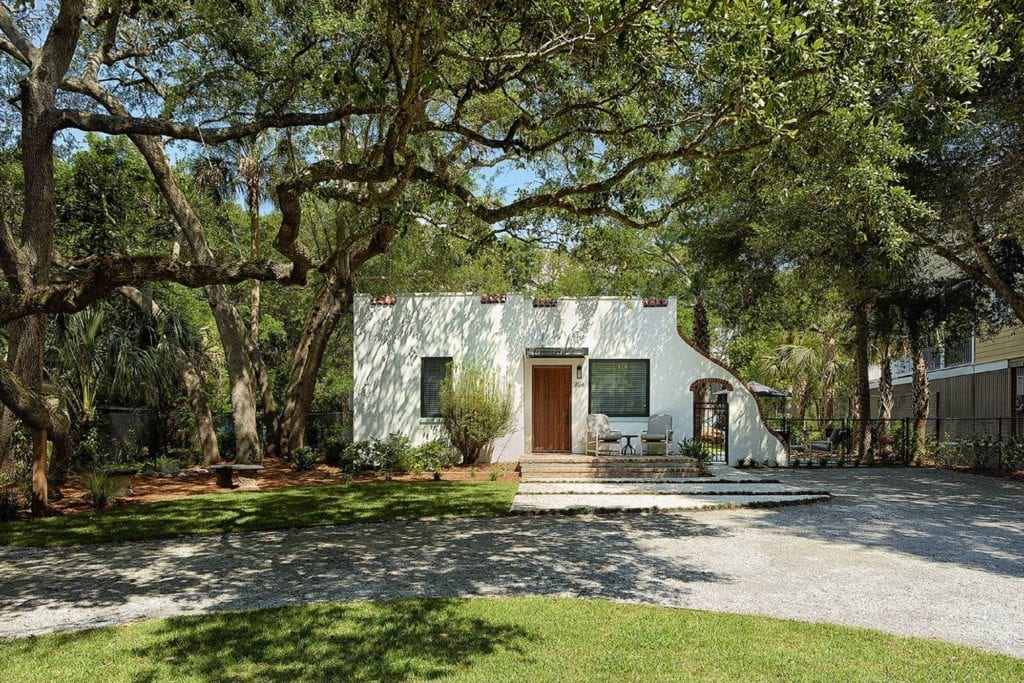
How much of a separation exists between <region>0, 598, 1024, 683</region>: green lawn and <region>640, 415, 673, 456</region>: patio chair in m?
9.89

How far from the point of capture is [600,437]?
1552cm

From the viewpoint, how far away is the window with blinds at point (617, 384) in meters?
16.3

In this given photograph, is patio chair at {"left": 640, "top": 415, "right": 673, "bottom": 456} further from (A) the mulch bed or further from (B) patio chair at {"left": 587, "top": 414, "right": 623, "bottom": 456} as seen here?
(A) the mulch bed

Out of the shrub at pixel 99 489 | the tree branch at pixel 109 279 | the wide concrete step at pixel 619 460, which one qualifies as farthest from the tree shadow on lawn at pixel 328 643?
the wide concrete step at pixel 619 460

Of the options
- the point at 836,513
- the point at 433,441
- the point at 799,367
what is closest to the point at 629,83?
the point at 836,513

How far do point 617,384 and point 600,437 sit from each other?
4.78 feet

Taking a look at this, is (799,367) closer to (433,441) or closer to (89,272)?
(433,441)

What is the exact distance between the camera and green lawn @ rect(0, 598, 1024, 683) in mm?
4277

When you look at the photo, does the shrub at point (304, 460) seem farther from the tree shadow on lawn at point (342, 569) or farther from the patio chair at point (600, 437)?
the tree shadow on lawn at point (342, 569)

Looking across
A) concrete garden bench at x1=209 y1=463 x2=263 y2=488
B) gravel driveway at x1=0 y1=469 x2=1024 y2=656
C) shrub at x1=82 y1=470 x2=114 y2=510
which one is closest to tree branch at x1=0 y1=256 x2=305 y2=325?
gravel driveway at x1=0 y1=469 x2=1024 y2=656

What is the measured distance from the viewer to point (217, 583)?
254 inches

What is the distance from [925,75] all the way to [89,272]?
9.30 metres

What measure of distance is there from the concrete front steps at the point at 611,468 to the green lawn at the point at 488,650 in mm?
8768

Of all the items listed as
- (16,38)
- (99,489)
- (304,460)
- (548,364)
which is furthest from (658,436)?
(16,38)
